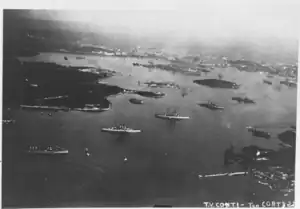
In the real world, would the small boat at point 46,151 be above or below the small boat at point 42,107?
below

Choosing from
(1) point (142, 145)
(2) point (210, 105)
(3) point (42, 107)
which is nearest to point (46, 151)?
(3) point (42, 107)

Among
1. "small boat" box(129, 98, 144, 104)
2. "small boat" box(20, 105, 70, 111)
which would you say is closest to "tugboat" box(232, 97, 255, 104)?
"small boat" box(129, 98, 144, 104)

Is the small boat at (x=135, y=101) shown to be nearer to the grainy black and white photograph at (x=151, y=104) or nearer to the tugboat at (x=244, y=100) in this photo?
the grainy black and white photograph at (x=151, y=104)

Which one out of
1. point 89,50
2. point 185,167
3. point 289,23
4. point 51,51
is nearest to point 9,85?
point 51,51

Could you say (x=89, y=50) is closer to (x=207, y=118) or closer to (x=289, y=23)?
(x=207, y=118)

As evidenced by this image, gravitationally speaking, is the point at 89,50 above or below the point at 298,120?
above

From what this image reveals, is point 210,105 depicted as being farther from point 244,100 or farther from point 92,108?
point 92,108

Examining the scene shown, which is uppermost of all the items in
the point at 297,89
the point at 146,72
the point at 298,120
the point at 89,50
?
the point at 89,50

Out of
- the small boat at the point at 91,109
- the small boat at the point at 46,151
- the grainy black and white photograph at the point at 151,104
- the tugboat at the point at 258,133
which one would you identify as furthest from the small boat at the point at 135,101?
the tugboat at the point at 258,133
